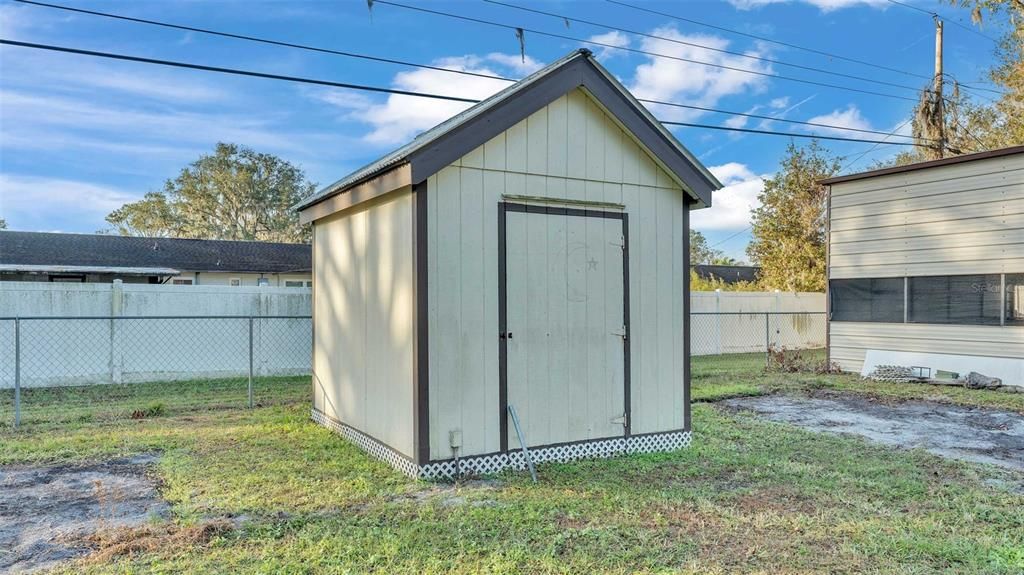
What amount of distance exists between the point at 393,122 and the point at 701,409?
8.59 m

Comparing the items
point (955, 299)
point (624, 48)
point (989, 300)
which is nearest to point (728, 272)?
point (955, 299)

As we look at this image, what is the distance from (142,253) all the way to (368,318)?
16.2 m

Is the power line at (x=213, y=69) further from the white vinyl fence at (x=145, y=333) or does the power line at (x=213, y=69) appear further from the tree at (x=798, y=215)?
the tree at (x=798, y=215)

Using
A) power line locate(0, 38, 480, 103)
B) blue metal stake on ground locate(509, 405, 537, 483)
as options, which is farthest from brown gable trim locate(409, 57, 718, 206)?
power line locate(0, 38, 480, 103)

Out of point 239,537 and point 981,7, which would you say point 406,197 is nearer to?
point 239,537

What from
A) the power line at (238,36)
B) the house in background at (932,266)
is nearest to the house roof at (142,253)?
the power line at (238,36)

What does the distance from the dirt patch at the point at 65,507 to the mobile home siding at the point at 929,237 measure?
33.9ft

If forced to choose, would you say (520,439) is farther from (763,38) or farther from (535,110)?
→ (763,38)

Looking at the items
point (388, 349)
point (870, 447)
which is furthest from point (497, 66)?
point (870, 447)

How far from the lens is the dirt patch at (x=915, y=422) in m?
5.08

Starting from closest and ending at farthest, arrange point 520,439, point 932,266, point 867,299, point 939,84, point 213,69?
point 520,439 → point 213,69 → point 932,266 → point 867,299 → point 939,84

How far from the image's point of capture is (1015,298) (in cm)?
840

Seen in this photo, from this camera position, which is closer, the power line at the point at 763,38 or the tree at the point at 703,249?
the power line at the point at 763,38

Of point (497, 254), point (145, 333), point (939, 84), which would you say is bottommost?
point (145, 333)
